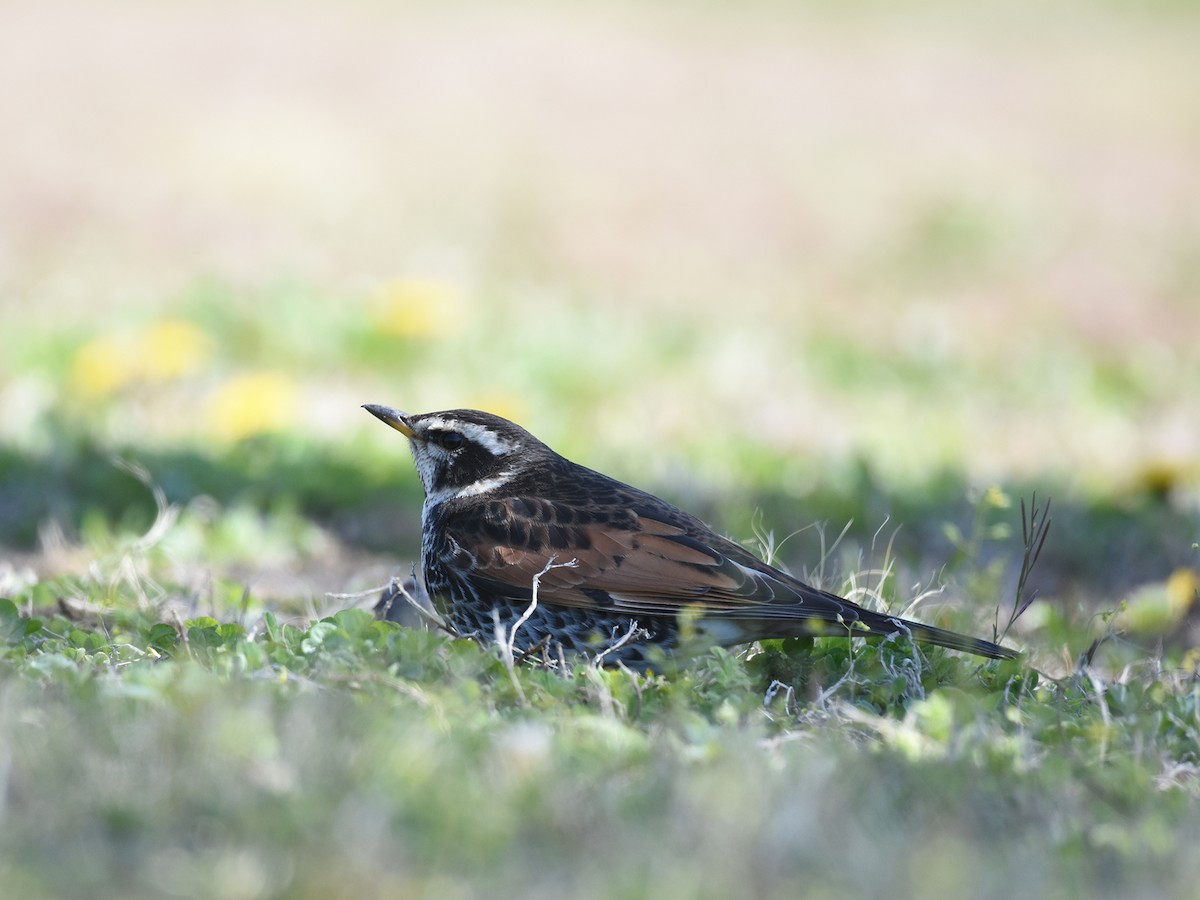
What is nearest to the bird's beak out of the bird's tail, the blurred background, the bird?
the bird

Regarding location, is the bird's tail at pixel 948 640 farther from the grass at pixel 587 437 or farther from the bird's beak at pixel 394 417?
the bird's beak at pixel 394 417

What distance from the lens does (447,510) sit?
567cm

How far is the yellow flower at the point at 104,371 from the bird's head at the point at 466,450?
3929mm

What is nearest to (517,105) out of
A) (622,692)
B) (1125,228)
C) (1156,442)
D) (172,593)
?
(1125,228)

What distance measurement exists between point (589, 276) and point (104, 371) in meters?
7.44

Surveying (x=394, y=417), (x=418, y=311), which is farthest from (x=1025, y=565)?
(x=418, y=311)

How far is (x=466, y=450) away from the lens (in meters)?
5.95

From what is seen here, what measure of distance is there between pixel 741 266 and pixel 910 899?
14443mm

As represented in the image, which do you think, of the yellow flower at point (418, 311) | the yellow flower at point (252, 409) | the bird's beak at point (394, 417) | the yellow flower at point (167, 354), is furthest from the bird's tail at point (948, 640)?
the yellow flower at point (418, 311)

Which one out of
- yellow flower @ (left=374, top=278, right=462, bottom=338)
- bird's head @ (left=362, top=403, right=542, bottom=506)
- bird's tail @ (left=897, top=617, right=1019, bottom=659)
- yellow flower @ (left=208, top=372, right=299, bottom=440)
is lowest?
yellow flower @ (left=208, top=372, right=299, bottom=440)

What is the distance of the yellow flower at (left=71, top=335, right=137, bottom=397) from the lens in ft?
31.1

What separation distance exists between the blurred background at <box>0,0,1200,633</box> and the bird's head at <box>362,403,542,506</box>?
2.90 feet

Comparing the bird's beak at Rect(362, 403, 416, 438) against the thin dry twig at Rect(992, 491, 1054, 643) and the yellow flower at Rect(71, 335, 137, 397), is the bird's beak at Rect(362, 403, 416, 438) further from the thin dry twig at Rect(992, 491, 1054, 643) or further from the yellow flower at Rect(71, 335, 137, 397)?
the yellow flower at Rect(71, 335, 137, 397)

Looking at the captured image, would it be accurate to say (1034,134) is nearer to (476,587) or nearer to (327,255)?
(327,255)
